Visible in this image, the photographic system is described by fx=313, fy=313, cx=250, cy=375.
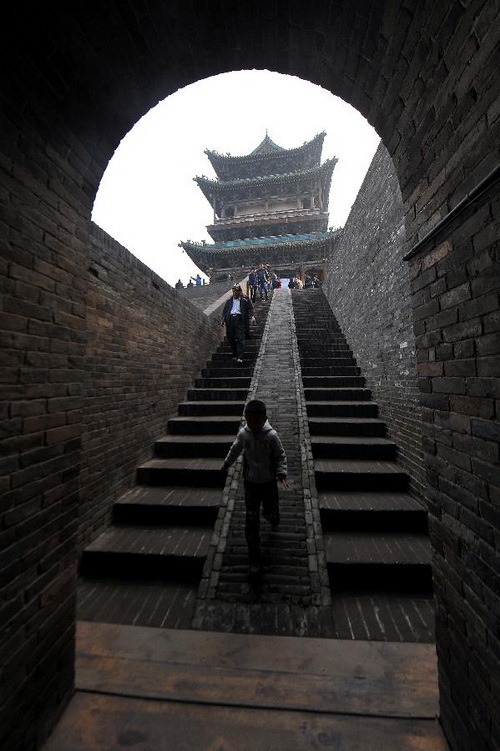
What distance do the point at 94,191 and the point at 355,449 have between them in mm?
4377

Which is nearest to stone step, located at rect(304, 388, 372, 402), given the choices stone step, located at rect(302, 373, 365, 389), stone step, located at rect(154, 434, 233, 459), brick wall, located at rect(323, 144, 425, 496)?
brick wall, located at rect(323, 144, 425, 496)

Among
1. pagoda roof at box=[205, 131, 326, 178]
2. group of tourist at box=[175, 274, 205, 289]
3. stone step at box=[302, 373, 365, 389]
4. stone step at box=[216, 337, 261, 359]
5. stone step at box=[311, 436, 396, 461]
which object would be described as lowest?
stone step at box=[311, 436, 396, 461]

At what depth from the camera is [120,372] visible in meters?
4.27

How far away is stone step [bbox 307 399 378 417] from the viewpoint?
560 cm

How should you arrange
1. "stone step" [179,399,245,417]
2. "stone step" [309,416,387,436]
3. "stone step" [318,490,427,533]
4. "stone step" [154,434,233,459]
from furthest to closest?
"stone step" [179,399,245,417]
"stone step" [309,416,387,436]
"stone step" [154,434,233,459]
"stone step" [318,490,427,533]

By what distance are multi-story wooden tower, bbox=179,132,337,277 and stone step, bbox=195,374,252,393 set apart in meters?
21.2

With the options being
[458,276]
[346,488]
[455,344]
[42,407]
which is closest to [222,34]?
[458,276]

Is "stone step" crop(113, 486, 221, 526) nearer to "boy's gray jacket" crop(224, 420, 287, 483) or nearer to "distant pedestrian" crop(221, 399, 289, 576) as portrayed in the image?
"distant pedestrian" crop(221, 399, 289, 576)

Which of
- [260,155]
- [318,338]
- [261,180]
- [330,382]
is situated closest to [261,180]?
[261,180]

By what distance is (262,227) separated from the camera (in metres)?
28.4

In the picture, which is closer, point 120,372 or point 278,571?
point 278,571

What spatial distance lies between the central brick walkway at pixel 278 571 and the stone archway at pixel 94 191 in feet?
3.60

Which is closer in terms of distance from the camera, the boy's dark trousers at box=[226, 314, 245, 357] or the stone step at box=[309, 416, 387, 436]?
the stone step at box=[309, 416, 387, 436]

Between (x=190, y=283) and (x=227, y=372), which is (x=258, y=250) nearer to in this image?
(x=190, y=283)
